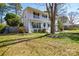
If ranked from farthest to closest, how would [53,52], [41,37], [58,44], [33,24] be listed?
[33,24]
[41,37]
[58,44]
[53,52]

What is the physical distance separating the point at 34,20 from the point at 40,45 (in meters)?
1.56

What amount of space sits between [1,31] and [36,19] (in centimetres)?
140

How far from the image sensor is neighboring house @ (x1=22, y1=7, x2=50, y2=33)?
5.44 meters

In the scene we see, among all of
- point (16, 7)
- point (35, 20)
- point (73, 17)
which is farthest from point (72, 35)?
point (16, 7)

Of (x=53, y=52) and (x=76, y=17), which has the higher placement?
(x=76, y=17)

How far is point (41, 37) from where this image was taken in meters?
5.08

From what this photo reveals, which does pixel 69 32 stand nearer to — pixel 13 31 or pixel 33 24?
pixel 33 24

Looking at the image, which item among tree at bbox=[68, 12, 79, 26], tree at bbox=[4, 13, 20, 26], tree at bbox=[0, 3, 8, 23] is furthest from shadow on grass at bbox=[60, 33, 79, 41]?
tree at bbox=[0, 3, 8, 23]

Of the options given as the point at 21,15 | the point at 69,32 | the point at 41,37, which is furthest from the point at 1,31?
the point at 69,32


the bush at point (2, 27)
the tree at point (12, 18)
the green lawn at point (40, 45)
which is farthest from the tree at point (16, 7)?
the green lawn at point (40, 45)

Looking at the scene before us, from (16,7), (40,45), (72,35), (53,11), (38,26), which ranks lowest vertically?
(40,45)

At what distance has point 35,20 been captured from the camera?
605cm

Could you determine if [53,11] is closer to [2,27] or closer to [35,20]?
[35,20]

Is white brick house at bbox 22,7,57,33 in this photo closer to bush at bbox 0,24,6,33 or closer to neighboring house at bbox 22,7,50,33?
neighboring house at bbox 22,7,50,33
